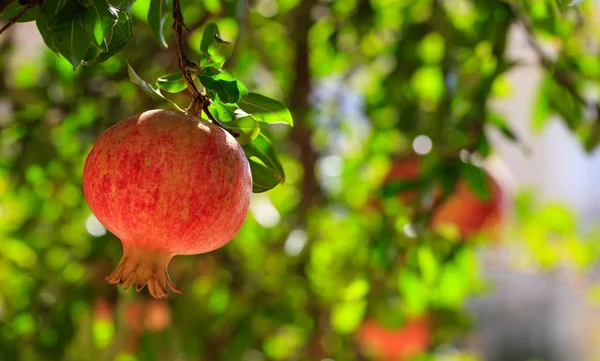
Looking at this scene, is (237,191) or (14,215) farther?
(14,215)

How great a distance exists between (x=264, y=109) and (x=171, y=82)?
0.16ft

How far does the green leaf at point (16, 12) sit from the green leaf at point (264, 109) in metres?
0.11

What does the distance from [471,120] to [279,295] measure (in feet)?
1.46

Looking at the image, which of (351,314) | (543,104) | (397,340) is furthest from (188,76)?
(397,340)

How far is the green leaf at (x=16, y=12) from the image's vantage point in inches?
14.7

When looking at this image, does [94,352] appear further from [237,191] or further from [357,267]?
[237,191]

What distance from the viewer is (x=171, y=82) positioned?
0.39 meters

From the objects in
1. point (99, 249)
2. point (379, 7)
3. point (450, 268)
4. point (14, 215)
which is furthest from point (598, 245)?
point (14, 215)

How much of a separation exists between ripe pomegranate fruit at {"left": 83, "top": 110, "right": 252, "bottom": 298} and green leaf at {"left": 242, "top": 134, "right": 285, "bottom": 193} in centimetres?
A: 7

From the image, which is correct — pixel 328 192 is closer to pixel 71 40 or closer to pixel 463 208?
pixel 463 208

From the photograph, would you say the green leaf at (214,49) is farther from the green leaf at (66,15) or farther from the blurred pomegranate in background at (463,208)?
the blurred pomegranate in background at (463,208)

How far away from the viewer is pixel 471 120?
0.69 meters

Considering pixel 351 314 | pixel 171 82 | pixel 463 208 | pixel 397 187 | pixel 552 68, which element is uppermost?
pixel 171 82

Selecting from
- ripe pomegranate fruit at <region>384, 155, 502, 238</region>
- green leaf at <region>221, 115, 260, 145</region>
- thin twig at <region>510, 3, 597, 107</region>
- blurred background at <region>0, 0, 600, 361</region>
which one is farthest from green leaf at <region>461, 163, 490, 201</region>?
green leaf at <region>221, 115, 260, 145</region>
